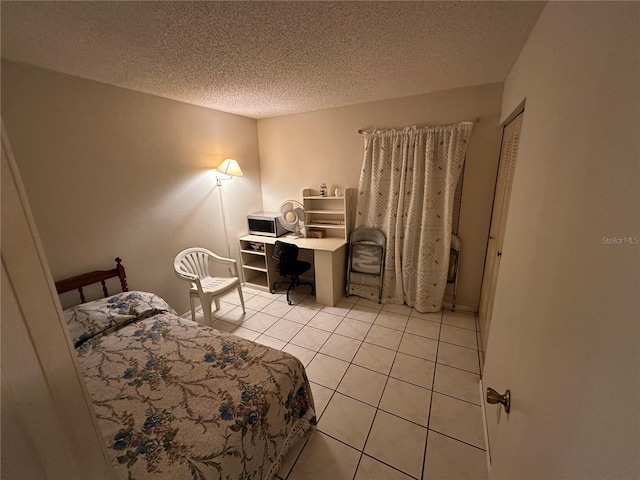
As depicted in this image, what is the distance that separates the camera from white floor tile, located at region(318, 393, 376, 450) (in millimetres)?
1591

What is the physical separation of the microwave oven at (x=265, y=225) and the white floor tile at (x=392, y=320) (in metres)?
1.73

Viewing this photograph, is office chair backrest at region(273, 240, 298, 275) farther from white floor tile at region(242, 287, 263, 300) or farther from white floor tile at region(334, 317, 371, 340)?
white floor tile at region(334, 317, 371, 340)

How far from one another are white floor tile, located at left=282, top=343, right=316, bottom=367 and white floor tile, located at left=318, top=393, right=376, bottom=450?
45cm

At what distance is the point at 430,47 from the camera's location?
1.66 m

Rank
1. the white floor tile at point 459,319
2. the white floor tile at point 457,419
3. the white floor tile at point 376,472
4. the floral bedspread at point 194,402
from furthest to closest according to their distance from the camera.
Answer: the white floor tile at point 459,319 → the white floor tile at point 457,419 → the white floor tile at point 376,472 → the floral bedspread at point 194,402

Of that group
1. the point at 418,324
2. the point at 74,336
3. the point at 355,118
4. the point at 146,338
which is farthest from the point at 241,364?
the point at 355,118

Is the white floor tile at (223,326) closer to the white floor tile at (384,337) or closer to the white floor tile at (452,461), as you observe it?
the white floor tile at (384,337)

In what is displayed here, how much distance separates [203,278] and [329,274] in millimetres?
1537

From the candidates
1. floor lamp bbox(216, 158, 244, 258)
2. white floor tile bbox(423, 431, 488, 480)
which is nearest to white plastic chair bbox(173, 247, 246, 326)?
floor lamp bbox(216, 158, 244, 258)

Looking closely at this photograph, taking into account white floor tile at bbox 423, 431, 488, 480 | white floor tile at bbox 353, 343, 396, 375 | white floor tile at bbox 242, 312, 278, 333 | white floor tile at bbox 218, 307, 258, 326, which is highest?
white floor tile at bbox 218, 307, 258, 326

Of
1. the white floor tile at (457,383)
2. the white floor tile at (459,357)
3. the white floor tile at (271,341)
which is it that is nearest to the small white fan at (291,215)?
the white floor tile at (271,341)

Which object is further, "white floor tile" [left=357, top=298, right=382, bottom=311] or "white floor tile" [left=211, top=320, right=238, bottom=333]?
"white floor tile" [left=357, top=298, right=382, bottom=311]

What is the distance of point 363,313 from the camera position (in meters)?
2.95

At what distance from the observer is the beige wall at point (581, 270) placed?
1.31 feet
